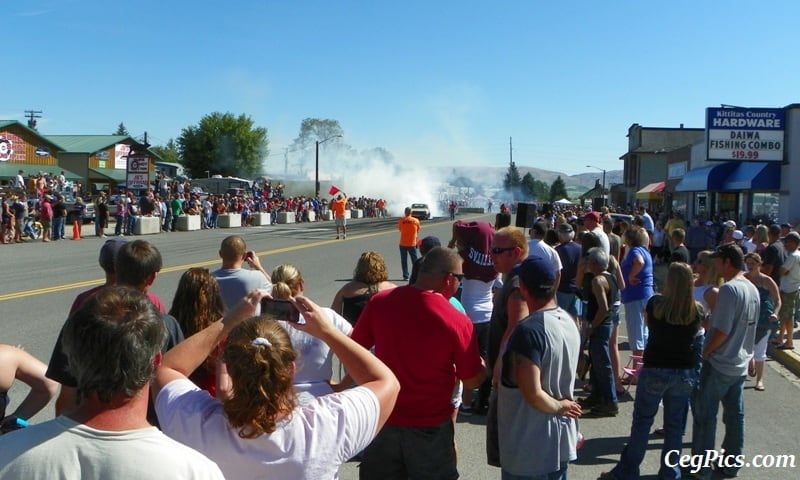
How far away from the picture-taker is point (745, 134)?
2655cm

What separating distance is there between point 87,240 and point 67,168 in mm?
36073

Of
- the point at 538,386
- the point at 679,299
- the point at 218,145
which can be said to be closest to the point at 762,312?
the point at 679,299

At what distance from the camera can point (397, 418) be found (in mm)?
3969

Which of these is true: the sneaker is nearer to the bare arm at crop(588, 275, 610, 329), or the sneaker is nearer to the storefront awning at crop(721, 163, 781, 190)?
the bare arm at crop(588, 275, 610, 329)

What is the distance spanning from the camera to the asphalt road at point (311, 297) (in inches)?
229

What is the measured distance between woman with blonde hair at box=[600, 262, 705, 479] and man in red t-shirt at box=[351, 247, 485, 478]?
1786 mm

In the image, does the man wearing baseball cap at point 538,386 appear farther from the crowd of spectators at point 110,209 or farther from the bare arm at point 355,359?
the crowd of spectators at point 110,209

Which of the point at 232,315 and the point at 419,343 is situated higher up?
the point at 232,315

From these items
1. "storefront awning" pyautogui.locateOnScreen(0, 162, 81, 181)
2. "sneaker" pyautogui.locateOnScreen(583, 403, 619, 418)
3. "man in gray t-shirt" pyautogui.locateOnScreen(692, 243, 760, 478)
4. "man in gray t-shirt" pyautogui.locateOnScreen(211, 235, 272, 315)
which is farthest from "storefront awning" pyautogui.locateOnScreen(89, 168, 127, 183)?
"man in gray t-shirt" pyautogui.locateOnScreen(692, 243, 760, 478)

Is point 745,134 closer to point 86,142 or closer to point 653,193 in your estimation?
point 653,193

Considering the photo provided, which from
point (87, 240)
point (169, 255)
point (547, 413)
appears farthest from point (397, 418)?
point (87, 240)

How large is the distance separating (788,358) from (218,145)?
333ft

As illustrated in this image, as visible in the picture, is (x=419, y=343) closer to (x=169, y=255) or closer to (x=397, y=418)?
(x=397, y=418)

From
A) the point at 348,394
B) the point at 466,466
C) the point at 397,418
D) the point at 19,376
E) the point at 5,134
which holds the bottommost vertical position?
the point at 466,466
